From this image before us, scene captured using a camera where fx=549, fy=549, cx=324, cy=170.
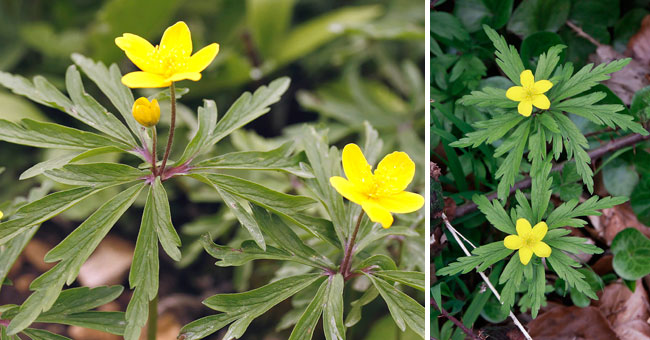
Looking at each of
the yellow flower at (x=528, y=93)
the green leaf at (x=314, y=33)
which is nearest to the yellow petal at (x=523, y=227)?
the yellow flower at (x=528, y=93)

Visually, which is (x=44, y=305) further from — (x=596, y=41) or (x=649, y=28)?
(x=649, y=28)

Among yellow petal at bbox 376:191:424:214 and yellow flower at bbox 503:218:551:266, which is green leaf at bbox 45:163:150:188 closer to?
yellow petal at bbox 376:191:424:214

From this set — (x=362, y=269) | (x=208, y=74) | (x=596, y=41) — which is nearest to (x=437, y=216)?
(x=362, y=269)

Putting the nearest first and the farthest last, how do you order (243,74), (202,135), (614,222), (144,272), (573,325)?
(144,272) < (202,135) < (573,325) < (614,222) < (243,74)

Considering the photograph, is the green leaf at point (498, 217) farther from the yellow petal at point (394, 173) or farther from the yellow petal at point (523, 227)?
the yellow petal at point (394, 173)

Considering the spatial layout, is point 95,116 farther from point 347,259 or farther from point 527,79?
point 527,79

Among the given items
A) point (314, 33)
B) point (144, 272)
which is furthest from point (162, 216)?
point (314, 33)
